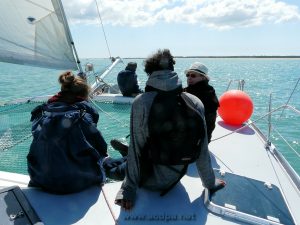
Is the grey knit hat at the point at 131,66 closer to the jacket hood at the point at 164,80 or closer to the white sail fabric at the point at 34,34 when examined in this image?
the white sail fabric at the point at 34,34

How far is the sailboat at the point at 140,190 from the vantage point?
7.59 ft

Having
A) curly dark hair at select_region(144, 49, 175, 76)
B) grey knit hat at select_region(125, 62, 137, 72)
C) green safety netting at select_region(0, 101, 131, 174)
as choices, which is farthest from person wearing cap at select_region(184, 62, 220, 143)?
grey knit hat at select_region(125, 62, 137, 72)

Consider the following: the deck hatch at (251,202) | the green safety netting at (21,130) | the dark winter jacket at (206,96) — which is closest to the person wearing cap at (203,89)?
the dark winter jacket at (206,96)

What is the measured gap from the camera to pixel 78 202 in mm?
2568

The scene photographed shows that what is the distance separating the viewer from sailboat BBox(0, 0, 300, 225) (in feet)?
7.59

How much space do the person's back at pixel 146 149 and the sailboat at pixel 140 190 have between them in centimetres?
14

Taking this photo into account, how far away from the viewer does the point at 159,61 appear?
7.36 feet

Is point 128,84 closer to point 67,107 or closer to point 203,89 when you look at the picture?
point 203,89

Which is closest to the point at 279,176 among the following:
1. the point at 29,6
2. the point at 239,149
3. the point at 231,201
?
the point at 239,149

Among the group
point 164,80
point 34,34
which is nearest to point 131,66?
point 34,34

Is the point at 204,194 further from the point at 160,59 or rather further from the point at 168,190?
the point at 160,59

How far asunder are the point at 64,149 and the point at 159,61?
3.43 ft

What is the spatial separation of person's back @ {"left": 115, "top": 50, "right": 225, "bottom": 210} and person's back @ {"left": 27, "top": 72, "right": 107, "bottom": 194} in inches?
18.4

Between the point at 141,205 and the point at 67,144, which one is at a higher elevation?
the point at 67,144
